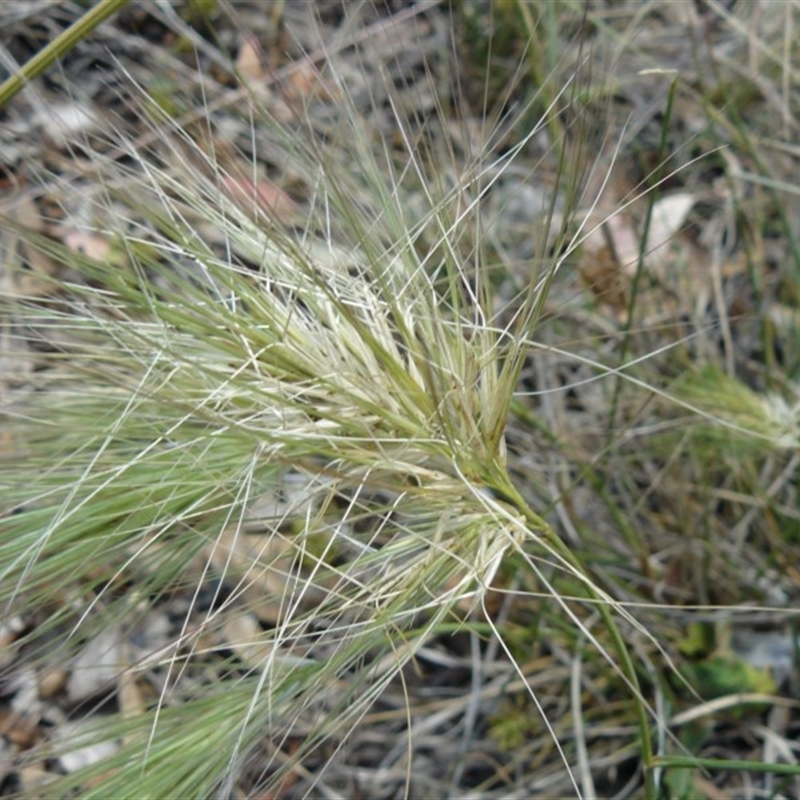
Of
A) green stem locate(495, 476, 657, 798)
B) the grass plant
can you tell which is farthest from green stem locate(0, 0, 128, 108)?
green stem locate(495, 476, 657, 798)

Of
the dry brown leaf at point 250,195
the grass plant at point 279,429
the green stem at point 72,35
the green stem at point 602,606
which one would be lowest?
the green stem at point 602,606

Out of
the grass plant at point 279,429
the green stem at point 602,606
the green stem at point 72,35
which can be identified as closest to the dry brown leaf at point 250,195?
the grass plant at point 279,429

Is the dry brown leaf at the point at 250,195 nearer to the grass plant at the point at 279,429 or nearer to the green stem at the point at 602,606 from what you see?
the grass plant at the point at 279,429

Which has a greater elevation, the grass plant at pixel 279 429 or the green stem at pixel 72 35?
the green stem at pixel 72 35

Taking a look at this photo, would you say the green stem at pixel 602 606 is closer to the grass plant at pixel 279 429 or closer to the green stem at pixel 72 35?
the grass plant at pixel 279 429

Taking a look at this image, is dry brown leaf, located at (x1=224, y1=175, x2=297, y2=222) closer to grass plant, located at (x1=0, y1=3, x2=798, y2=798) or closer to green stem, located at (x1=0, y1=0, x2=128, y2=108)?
grass plant, located at (x1=0, y1=3, x2=798, y2=798)

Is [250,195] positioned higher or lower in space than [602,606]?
higher

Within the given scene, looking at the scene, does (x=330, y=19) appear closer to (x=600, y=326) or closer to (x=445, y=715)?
(x=600, y=326)

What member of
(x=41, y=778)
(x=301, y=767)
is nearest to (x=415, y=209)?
(x=301, y=767)

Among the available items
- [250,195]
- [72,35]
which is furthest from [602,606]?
[72,35]

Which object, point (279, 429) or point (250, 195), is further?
point (250, 195)

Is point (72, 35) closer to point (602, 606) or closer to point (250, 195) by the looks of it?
point (250, 195)
